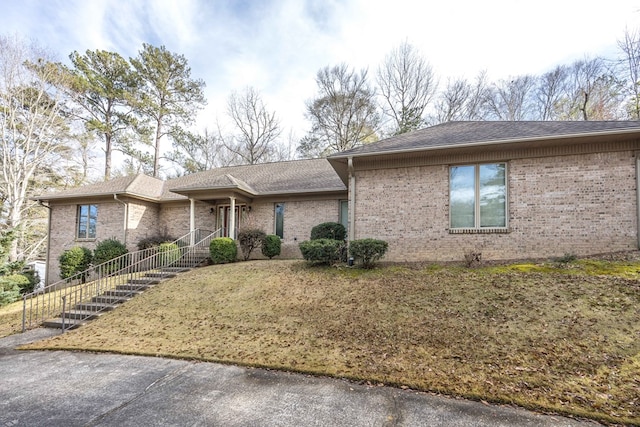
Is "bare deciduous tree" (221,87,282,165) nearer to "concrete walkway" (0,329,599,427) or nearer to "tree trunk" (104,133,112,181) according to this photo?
"tree trunk" (104,133,112,181)

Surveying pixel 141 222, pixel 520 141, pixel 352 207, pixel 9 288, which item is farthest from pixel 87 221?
pixel 520 141

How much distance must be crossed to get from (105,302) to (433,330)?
8.52m

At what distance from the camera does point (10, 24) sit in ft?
49.0

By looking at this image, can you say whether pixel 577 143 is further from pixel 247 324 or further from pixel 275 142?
pixel 275 142

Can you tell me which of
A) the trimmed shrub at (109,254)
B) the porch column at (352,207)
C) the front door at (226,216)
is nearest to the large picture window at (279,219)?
the front door at (226,216)

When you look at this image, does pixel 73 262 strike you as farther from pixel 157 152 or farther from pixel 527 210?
pixel 527 210

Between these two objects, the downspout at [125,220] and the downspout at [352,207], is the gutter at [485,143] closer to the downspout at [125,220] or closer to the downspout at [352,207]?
the downspout at [352,207]

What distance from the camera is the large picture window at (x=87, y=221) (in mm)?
14438

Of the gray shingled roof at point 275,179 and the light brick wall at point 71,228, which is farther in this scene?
the light brick wall at point 71,228

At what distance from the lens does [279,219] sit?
13.5 meters

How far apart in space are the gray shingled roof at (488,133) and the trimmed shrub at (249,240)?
191 inches

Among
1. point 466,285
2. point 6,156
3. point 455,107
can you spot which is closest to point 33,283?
point 6,156

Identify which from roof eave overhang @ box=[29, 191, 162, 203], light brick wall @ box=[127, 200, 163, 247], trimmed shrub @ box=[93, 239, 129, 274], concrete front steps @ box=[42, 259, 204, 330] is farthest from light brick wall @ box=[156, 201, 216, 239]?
concrete front steps @ box=[42, 259, 204, 330]

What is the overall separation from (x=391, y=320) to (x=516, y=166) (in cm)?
585
